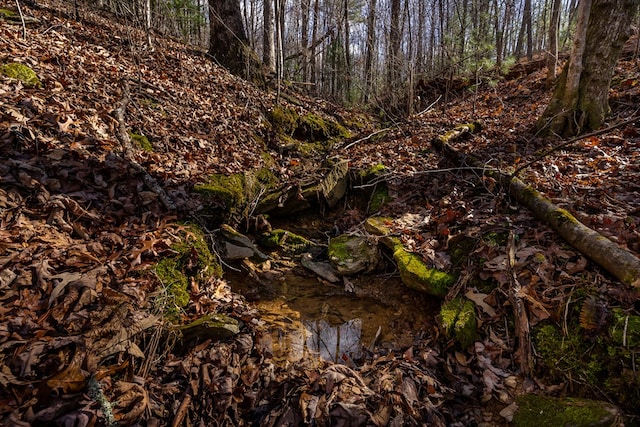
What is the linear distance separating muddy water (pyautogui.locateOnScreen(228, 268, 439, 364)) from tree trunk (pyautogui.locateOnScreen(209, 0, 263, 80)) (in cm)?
697

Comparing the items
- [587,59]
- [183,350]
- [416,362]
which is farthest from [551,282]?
[587,59]

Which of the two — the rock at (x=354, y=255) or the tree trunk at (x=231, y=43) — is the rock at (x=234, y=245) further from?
the tree trunk at (x=231, y=43)

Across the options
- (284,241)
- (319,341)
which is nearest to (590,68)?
(284,241)

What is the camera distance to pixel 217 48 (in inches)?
370

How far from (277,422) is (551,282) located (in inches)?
106

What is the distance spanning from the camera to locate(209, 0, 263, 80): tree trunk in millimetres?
9102

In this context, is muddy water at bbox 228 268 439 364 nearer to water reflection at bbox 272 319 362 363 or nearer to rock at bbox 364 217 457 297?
water reflection at bbox 272 319 362 363

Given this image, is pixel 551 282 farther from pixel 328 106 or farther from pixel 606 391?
pixel 328 106

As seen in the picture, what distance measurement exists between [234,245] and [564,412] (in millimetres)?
3743

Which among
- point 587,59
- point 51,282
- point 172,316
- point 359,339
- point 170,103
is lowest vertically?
point 359,339

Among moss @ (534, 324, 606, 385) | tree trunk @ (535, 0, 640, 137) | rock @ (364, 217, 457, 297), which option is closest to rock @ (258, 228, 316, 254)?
rock @ (364, 217, 457, 297)

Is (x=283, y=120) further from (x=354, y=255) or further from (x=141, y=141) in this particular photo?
(x=354, y=255)

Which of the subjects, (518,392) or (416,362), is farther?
(416,362)

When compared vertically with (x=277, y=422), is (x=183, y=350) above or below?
above
